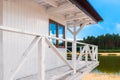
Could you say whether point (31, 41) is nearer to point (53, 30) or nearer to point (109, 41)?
point (53, 30)

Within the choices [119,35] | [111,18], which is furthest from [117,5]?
[119,35]

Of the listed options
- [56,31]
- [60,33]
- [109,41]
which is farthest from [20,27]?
[109,41]

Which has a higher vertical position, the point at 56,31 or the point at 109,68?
the point at 56,31

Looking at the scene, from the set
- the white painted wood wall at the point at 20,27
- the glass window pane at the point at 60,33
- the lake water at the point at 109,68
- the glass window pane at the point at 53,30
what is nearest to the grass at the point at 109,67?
the lake water at the point at 109,68

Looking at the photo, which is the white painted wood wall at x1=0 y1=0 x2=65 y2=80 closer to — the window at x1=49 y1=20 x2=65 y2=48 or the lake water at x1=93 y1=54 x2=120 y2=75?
the window at x1=49 y1=20 x2=65 y2=48

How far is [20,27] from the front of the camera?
4.56m

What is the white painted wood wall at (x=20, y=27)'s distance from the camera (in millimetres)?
4008

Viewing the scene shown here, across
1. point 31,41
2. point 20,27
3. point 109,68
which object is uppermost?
point 20,27

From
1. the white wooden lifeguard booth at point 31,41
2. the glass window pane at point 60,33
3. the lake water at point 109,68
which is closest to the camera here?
the white wooden lifeguard booth at point 31,41

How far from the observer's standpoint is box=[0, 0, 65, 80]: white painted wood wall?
13.1ft

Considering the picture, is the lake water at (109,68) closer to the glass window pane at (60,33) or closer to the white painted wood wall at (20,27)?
the glass window pane at (60,33)

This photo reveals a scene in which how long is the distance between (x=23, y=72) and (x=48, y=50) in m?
1.73

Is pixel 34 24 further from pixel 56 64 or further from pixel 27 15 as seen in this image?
pixel 56 64

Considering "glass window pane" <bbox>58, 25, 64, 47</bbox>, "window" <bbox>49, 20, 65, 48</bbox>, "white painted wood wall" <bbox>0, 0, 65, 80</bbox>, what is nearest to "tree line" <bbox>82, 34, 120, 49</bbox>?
"glass window pane" <bbox>58, 25, 64, 47</bbox>
